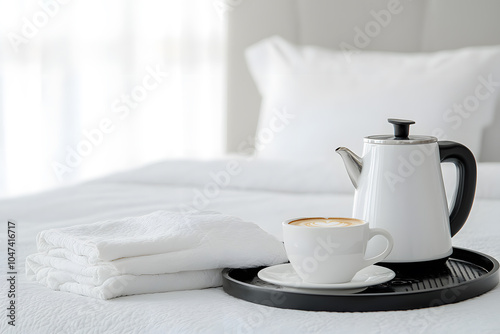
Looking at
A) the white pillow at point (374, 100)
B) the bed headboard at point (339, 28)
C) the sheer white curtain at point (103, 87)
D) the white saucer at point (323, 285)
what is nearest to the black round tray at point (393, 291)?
the white saucer at point (323, 285)

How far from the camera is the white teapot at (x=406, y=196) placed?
2.85ft

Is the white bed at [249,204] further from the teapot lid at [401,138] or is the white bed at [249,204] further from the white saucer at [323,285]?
the teapot lid at [401,138]

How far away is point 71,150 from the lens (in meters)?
3.16

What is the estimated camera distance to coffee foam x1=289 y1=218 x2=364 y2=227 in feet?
2.70

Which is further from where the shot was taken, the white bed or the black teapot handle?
the black teapot handle

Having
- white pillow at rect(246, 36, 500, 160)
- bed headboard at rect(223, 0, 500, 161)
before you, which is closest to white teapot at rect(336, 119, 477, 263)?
white pillow at rect(246, 36, 500, 160)

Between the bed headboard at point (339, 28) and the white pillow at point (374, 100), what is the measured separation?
0.55 ft

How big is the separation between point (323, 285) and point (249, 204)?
93cm

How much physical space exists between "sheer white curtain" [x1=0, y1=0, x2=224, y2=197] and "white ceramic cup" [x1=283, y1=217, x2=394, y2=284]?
8.25 ft

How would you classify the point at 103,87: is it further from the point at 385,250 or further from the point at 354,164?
the point at 385,250

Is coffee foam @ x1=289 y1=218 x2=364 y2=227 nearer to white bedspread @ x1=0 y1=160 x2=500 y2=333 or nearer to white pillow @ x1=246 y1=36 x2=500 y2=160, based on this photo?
white bedspread @ x1=0 y1=160 x2=500 y2=333

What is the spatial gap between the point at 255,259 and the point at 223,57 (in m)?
2.44

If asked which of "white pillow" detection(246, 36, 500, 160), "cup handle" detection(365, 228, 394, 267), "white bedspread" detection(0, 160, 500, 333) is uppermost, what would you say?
"white pillow" detection(246, 36, 500, 160)

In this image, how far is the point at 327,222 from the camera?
2.77 ft
